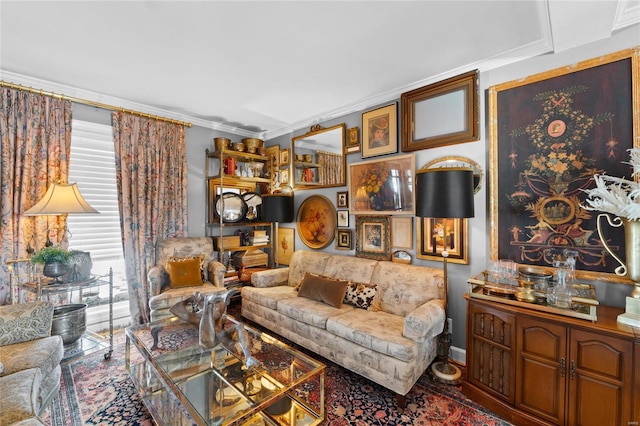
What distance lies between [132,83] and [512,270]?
389 centimetres

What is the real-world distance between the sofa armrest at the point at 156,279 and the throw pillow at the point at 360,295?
6.74ft

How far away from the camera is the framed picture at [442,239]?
253cm

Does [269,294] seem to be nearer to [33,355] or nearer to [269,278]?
[269,278]

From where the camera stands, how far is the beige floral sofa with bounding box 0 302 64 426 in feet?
→ 4.31

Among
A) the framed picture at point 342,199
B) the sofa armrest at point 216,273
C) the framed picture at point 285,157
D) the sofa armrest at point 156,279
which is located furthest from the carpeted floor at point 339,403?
the framed picture at point 285,157

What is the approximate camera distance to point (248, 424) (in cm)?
172

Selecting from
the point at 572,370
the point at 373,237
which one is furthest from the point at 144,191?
the point at 572,370

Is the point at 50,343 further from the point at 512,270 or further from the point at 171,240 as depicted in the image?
the point at 512,270

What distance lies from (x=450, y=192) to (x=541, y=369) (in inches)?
49.6

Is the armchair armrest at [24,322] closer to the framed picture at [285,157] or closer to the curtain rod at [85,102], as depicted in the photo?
the curtain rod at [85,102]

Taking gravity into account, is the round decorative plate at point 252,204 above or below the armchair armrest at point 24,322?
above

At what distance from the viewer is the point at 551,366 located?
1.69m

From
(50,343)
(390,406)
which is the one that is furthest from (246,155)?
(390,406)

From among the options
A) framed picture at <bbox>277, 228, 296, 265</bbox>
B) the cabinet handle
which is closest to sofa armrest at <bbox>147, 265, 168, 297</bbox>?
framed picture at <bbox>277, 228, 296, 265</bbox>
